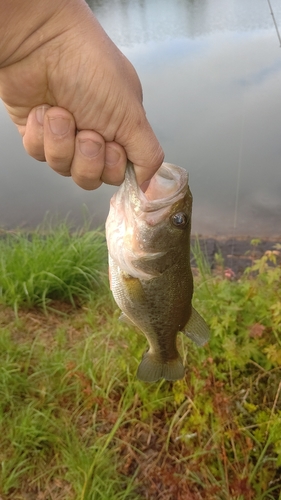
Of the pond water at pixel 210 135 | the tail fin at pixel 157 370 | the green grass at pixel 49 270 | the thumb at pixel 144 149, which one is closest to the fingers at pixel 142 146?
the thumb at pixel 144 149

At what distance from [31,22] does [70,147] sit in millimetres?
335

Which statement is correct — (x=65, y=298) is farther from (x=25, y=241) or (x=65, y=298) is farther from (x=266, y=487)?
(x=266, y=487)

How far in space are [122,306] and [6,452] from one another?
1.44m

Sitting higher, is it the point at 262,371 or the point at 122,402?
the point at 262,371

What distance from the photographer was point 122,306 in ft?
6.14

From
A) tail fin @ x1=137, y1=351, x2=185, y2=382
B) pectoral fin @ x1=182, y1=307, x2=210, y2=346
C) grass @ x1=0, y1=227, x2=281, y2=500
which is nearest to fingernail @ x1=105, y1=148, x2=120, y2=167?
pectoral fin @ x1=182, y1=307, x2=210, y2=346

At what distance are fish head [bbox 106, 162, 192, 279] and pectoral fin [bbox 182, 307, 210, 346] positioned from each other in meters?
0.28

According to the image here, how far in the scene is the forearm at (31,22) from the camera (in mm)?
1167

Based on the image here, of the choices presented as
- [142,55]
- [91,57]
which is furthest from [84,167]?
[142,55]

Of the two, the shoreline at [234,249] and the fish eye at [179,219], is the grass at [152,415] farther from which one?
the shoreline at [234,249]

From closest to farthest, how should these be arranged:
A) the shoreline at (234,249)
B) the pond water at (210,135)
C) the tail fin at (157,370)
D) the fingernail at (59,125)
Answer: the fingernail at (59,125), the tail fin at (157,370), the shoreline at (234,249), the pond water at (210,135)

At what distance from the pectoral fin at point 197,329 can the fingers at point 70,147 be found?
0.74 metres

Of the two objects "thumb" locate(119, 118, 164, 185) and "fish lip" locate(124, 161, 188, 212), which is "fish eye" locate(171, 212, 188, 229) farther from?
"thumb" locate(119, 118, 164, 185)

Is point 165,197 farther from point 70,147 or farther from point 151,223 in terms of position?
point 70,147
